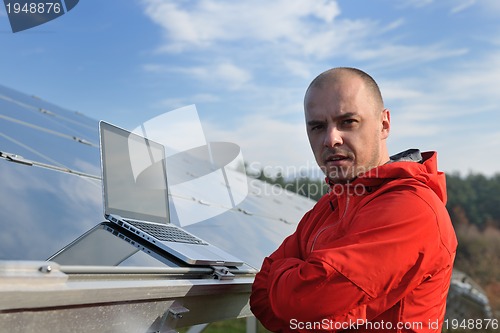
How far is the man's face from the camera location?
6.39ft

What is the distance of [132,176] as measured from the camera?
2.35m

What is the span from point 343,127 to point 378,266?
1.81ft

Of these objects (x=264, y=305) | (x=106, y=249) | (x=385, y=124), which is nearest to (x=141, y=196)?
(x=106, y=249)

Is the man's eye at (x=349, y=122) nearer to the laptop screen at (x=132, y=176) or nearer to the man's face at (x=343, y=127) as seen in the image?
the man's face at (x=343, y=127)

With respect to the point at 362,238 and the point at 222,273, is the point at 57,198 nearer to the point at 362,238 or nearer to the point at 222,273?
the point at 222,273

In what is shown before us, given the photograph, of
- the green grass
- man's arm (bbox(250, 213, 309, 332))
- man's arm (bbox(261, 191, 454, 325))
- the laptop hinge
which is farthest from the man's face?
the green grass

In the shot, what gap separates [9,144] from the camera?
2.85m

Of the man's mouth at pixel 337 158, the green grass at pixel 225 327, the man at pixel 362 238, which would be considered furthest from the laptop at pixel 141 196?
the green grass at pixel 225 327

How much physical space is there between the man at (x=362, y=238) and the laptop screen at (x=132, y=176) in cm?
64

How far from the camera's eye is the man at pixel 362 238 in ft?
5.47

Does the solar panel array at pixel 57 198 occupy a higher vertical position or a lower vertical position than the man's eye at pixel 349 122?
lower

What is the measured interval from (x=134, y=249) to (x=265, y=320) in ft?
1.92

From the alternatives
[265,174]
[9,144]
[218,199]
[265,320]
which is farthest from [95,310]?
[265,174]

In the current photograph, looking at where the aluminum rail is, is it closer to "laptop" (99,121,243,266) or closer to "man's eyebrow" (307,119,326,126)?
"laptop" (99,121,243,266)
